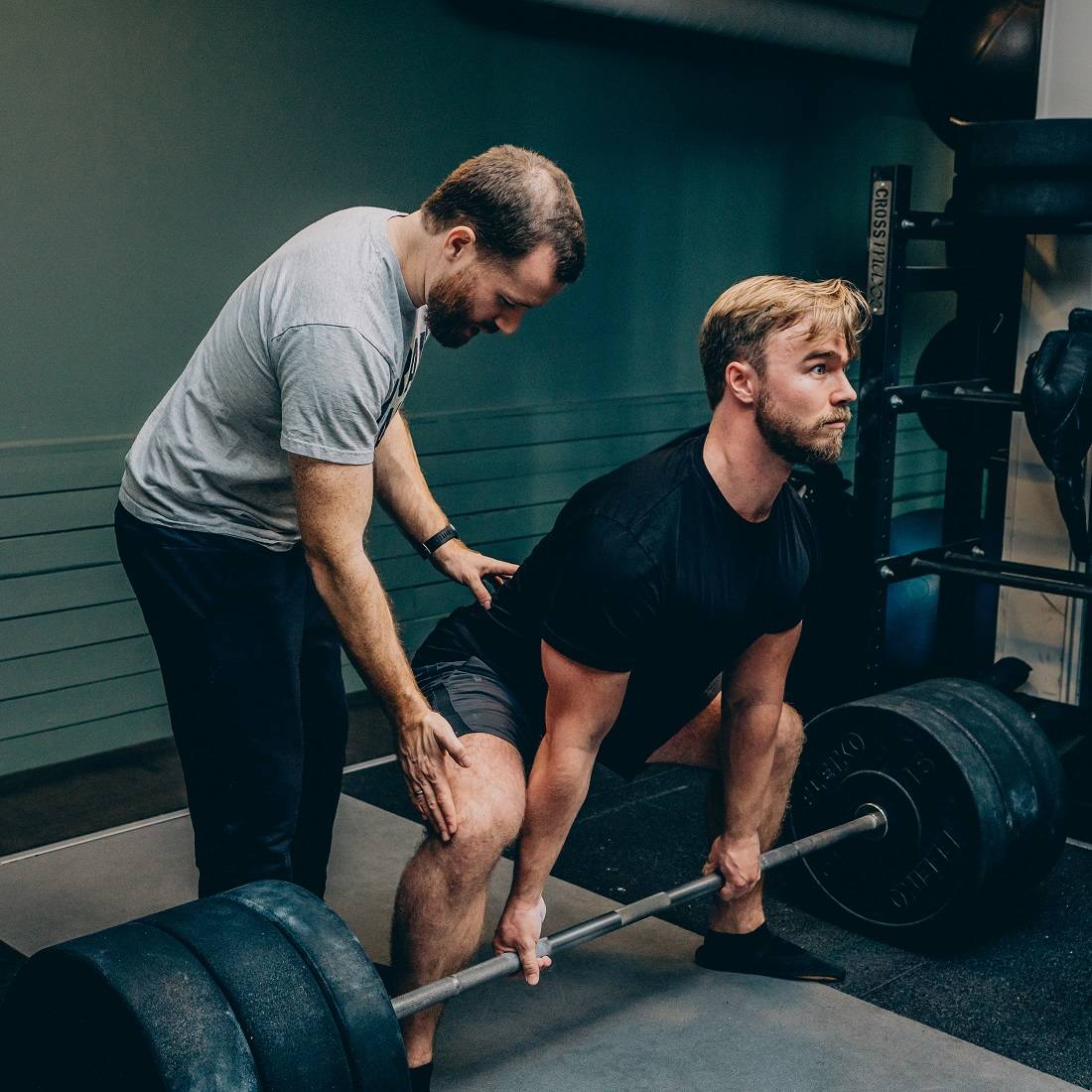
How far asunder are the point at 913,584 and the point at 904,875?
164cm

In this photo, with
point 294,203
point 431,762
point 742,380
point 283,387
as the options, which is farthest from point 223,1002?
point 294,203

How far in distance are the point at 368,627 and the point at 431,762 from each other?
19 centimetres

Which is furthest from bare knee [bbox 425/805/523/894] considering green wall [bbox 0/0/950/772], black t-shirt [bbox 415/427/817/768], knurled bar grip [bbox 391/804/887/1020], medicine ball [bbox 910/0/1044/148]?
medicine ball [bbox 910/0/1044/148]

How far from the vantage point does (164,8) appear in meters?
3.14

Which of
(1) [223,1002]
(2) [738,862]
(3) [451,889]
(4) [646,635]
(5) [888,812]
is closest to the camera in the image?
(1) [223,1002]

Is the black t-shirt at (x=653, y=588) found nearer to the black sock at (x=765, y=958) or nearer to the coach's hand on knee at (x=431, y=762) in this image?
the coach's hand on knee at (x=431, y=762)

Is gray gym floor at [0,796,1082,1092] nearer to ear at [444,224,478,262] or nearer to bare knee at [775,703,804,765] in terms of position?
bare knee at [775,703,804,765]

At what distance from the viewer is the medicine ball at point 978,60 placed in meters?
3.39

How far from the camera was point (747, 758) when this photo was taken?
215 centimetres

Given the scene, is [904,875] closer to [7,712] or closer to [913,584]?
[913,584]

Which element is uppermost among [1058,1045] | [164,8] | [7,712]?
[164,8]

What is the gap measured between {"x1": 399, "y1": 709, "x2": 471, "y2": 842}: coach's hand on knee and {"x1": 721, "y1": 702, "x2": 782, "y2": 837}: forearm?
0.54 meters

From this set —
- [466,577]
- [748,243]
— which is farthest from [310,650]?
[748,243]

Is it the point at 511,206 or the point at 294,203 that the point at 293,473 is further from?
the point at 294,203
